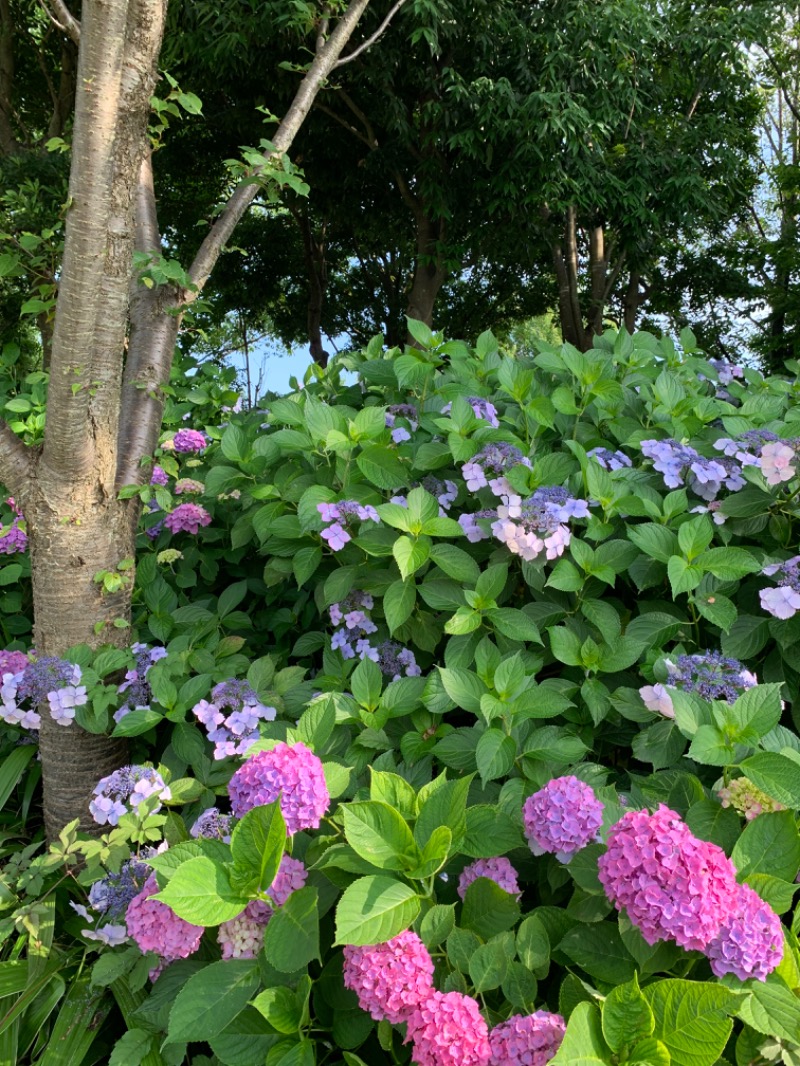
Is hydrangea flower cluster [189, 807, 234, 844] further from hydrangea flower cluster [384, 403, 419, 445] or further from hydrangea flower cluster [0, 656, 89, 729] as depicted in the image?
hydrangea flower cluster [384, 403, 419, 445]

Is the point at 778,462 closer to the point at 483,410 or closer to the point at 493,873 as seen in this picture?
the point at 483,410

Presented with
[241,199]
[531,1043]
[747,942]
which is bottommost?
[531,1043]

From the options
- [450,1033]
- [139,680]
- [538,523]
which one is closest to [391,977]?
[450,1033]

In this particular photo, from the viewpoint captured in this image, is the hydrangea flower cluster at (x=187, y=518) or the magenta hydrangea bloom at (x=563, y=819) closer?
the magenta hydrangea bloom at (x=563, y=819)

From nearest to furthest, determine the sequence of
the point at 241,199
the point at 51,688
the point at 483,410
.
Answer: the point at 51,688 → the point at 483,410 → the point at 241,199

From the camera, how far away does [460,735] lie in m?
1.47

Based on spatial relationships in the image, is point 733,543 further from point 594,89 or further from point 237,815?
point 594,89

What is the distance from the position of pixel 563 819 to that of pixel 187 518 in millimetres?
1511

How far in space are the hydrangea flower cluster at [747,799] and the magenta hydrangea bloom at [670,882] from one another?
9.2 inches

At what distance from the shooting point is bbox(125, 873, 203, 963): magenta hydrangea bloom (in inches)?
45.4

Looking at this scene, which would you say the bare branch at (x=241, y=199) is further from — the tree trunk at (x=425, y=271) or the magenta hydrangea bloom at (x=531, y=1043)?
the tree trunk at (x=425, y=271)

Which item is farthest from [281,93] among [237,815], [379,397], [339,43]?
[237,815]

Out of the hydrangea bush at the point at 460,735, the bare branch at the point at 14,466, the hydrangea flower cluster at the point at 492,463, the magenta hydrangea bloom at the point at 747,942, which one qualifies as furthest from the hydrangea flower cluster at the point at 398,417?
the magenta hydrangea bloom at the point at 747,942

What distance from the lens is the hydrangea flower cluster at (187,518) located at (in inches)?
89.7
